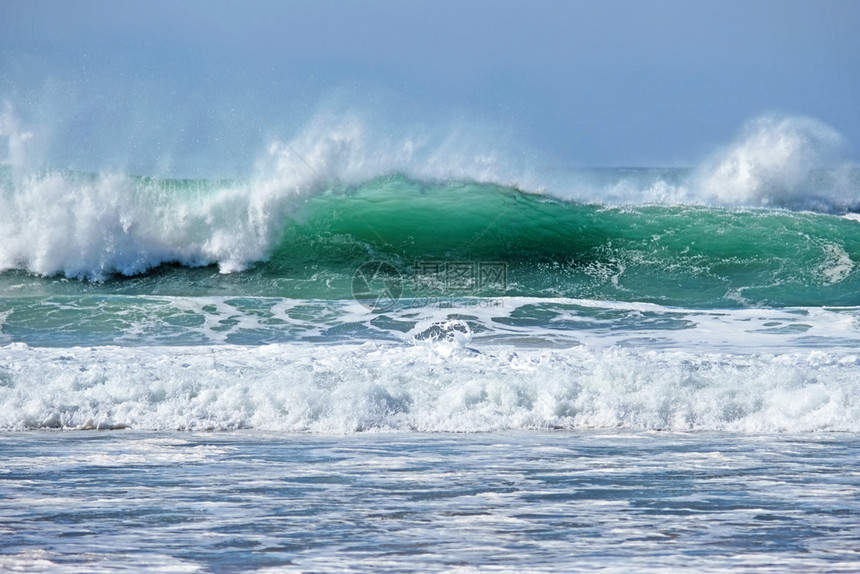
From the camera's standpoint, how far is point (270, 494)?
14.5ft

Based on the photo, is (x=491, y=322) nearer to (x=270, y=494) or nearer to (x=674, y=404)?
(x=674, y=404)

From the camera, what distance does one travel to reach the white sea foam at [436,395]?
21.9ft

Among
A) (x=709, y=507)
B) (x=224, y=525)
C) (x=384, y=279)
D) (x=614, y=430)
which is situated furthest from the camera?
(x=384, y=279)

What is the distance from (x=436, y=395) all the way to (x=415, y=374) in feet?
1.64

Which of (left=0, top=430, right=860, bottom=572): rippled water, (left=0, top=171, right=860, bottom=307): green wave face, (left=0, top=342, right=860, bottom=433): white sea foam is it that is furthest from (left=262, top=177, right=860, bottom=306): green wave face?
(left=0, top=430, right=860, bottom=572): rippled water

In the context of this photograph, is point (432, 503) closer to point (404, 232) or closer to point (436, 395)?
point (436, 395)

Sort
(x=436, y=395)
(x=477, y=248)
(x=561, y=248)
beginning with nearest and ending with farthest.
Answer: (x=436, y=395) → (x=561, y=248) → (x=477, y=248)

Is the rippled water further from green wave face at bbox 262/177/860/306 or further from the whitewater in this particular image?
green wave face at bbox 262/177/860/306

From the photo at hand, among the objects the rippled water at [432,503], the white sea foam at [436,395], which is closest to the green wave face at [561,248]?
the white sea foam at [436,395]

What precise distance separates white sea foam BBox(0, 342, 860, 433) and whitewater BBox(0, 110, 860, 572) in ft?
0.09

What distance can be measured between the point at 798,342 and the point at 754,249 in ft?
19.5

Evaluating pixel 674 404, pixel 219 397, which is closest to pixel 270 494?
pixel 219 397

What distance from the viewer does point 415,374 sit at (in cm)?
751

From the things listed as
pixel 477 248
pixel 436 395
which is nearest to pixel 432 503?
pixel 436 395
